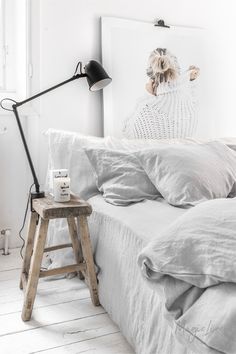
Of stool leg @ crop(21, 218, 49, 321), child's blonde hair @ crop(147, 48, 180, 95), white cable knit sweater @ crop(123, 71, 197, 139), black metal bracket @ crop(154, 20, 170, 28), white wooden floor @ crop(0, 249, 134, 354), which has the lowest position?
white wooden floor @ crop(0, 249, 134, 354)

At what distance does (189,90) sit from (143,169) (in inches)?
40.3

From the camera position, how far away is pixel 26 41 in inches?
85.8

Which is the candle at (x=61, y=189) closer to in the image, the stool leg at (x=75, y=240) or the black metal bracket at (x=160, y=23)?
the stool leg at (x=75, y=240)

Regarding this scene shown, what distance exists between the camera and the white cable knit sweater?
8.00 feet

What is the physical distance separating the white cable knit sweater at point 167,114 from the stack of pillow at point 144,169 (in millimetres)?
414

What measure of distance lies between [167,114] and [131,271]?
1400 millimetres

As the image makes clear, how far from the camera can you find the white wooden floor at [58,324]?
4.60ft

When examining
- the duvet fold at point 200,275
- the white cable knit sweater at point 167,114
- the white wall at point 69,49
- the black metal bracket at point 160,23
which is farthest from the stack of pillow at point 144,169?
the black metal bracket at point 160,23

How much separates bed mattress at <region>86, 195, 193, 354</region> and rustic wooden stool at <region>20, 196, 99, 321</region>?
0.07m

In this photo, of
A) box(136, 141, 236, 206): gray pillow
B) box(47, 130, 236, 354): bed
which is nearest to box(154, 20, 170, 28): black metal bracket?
box(47, 130, 236, 354): bed

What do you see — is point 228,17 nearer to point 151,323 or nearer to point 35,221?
point 35,221

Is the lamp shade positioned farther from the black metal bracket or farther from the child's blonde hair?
the black metal bracket

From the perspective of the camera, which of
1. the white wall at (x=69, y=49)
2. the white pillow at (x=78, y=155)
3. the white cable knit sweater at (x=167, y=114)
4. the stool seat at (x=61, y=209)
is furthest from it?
the white cable knit sweater at (x=167, y=114)

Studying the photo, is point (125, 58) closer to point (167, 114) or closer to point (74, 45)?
point (74, 45)
